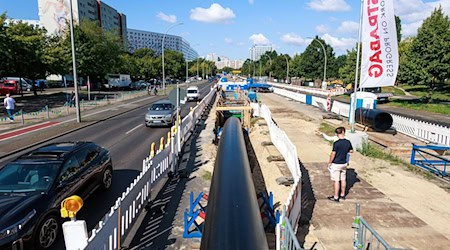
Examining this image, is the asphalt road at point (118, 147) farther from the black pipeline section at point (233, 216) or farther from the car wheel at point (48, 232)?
the black pipeline section at point (233, 216)

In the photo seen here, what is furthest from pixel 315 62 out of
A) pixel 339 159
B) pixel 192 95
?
pixel 339 159

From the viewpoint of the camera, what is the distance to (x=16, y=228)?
5164 mm

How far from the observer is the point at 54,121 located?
23.0 m

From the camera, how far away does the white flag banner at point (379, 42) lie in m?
12.5

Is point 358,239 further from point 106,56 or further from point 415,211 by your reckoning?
point 106,56

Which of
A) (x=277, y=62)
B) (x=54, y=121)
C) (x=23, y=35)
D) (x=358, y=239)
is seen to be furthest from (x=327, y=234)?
(x=277, y=62)

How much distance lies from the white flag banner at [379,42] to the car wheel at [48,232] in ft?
40.5

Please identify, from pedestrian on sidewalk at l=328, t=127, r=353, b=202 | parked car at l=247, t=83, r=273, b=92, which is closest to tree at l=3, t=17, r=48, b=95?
pedestrian on sidewalk at l=328, t=127, r=353, b=202

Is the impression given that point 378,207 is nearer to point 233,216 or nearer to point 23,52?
point 233,216

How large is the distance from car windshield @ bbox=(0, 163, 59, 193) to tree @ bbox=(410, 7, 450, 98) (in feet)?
107

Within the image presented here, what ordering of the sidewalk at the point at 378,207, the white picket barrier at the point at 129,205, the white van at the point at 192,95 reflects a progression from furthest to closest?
the white van at the point at 192,95, the sidewalk at the point at 378,207, the white picket barrier at the point at 129,205

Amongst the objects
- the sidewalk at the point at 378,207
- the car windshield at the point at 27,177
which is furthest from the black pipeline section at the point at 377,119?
the car windshield at the point at 27,177

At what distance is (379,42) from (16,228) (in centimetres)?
1341

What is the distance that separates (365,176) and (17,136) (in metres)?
18.0
